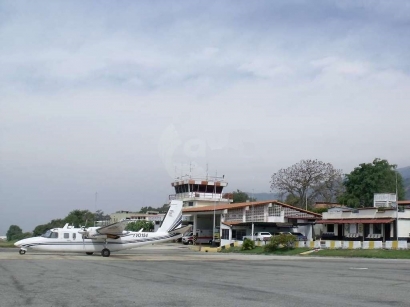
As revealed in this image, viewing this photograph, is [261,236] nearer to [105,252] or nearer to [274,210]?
[274,210]

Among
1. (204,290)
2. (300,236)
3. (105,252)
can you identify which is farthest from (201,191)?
(204,290)

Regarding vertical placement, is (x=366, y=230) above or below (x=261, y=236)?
above

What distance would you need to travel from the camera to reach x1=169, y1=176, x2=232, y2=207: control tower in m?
80.1

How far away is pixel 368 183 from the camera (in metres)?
79.1

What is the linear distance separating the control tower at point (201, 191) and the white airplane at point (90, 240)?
1476 inches

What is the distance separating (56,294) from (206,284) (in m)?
5.22

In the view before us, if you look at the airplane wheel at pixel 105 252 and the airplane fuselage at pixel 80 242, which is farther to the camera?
the airplane wheel at pixel 105 252

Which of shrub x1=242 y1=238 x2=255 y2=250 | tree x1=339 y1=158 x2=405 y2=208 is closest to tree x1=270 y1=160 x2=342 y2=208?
tree x1=339 y1=158 x2=405 y2=208

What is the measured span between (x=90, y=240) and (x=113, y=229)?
2.00 m

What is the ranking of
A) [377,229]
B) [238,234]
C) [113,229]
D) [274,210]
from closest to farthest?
[113,229] → [377,229] → [274,210] → [238,234]

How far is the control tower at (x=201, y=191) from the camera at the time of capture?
80.1 m

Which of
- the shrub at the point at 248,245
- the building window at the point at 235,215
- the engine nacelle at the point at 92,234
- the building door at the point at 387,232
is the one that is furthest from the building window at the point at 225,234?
the engine nacelle at the point at 92,234

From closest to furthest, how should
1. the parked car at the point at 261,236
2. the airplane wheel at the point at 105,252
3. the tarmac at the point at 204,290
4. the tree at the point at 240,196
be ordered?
the tarmac at the point at 204,290, the airplane wheel at the point at 105,252, the parked car at the point at 261,236, the tree at the point at 240,196

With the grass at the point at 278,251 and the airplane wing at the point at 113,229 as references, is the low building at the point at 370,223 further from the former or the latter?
the airplane wing at the point at 113,229
